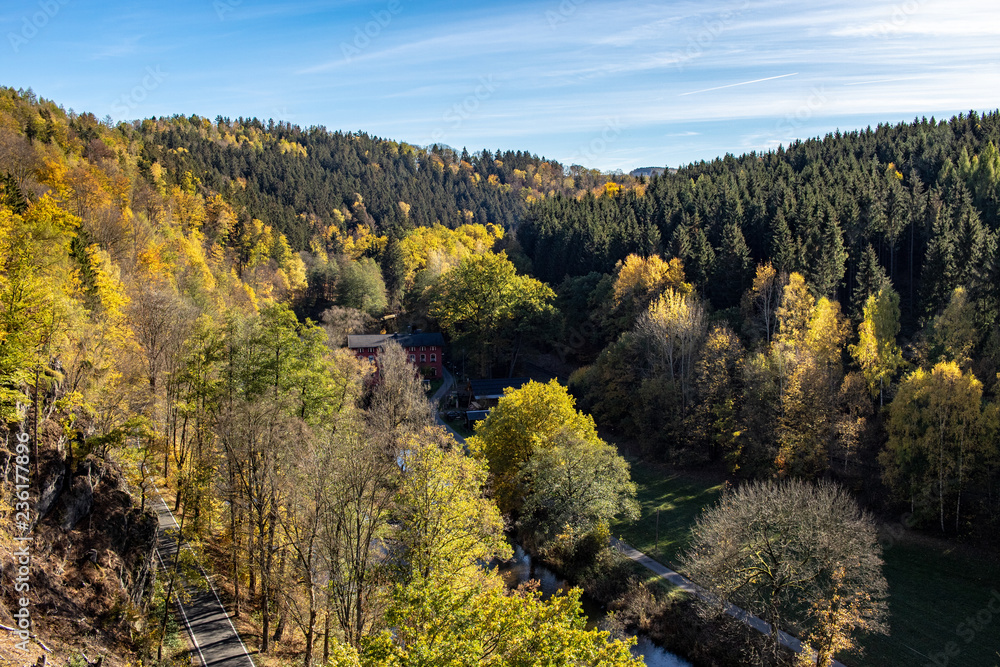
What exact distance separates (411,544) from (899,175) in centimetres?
6844

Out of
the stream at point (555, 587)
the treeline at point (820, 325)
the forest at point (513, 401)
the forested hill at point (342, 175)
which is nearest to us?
the forest at point (513, 401)

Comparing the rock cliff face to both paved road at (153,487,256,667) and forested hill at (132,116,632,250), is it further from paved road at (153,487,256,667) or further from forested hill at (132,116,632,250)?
forested hill at (132,116,632,250)

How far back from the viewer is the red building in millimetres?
64938

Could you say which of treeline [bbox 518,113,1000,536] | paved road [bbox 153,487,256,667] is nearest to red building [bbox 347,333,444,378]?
treeline [bbox 518,113,1000,536]

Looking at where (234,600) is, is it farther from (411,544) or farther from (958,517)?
(958,517)

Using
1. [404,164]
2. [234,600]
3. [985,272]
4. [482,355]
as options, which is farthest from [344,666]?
[404,164]

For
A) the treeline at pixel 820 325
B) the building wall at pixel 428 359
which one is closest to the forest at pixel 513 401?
the treeline at pixel 820 325

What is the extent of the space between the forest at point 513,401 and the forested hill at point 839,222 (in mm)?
352

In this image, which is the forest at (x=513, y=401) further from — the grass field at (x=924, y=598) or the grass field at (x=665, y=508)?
the grass field at (x=665, y=508)

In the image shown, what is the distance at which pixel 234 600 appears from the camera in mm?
22391

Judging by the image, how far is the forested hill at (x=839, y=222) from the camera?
45500 mm

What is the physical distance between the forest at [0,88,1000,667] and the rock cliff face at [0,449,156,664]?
4.6 inches

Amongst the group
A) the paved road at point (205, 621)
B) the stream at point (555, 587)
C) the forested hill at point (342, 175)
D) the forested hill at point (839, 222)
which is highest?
the forested hill at point (342, 175)

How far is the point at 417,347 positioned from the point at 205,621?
4794 centimetres
